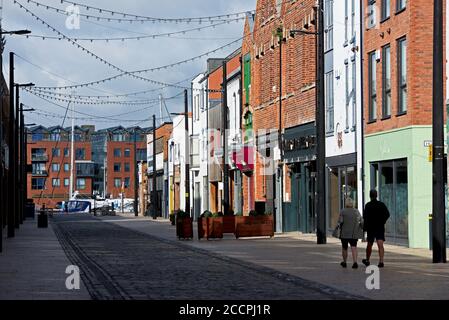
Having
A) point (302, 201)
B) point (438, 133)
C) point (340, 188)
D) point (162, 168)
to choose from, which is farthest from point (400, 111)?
point (162, 168)

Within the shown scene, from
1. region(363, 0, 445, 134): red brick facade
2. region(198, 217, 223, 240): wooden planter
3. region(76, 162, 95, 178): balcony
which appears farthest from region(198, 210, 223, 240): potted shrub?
region(76, 162, 95, 178): balcony

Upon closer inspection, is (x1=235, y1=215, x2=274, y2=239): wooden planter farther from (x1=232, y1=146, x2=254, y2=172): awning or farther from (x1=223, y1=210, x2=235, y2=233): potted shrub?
(x1=232, y1=146, x2=254, y2=172): awning

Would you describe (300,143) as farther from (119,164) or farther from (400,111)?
(119,164)

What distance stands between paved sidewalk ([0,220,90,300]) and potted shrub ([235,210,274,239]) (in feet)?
27.2

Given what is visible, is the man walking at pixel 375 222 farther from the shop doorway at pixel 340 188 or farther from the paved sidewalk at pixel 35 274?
the shop doorway at pixel 340 188

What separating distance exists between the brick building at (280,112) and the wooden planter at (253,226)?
3.45 meters

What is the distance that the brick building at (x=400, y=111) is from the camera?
33.1 metres

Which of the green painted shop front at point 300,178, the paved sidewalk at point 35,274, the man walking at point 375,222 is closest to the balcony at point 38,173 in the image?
the green painted shop front at point 300,178

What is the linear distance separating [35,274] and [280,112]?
29724 mm

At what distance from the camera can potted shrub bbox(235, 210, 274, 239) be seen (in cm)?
4219

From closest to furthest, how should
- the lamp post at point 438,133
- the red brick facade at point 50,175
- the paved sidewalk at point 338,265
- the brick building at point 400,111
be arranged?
the paved sidewalk at point 338,265 < the lamp post at point 438,133 < the brick building at point 400,111 < the red brick facade at point 50,175

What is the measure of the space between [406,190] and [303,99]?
14329mm

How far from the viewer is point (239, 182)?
6356cm

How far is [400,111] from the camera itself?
34.8 meters
